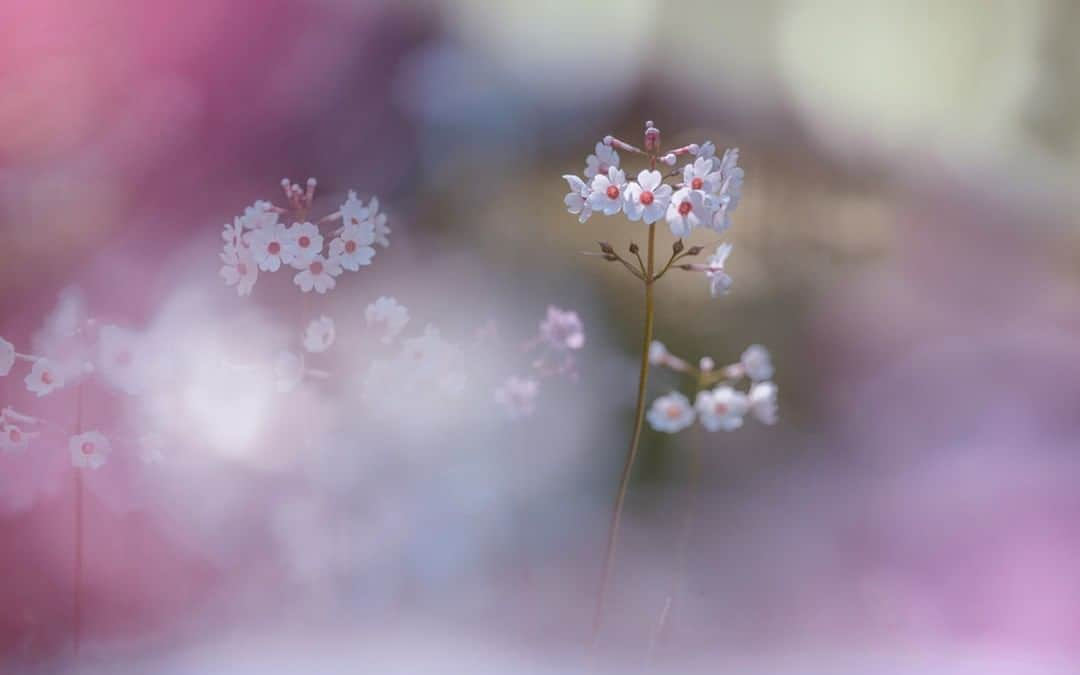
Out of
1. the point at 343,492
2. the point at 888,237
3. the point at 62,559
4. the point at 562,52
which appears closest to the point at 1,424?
the point at 62,559

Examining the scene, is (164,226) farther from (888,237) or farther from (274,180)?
(888,237)

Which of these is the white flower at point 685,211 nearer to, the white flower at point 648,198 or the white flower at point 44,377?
the white flower at point 648,198

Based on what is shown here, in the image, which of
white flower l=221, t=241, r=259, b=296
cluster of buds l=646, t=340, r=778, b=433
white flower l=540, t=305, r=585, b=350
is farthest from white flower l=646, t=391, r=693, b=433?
white flower l=221, t=241, r=259, b=296

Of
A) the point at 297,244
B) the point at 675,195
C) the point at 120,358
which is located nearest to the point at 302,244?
the point at 297,244

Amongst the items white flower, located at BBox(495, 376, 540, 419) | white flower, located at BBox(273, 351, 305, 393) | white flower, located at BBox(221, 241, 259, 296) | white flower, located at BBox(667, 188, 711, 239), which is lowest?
white flower, located at BBox(495, 376, 540, 419)

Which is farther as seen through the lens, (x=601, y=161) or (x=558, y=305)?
(x=558, y=305)

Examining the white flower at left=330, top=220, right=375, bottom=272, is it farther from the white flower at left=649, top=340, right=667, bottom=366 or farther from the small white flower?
the white flower at left=649, top=340, right=667, bottom=366

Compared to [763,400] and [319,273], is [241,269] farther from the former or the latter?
[763,400]
